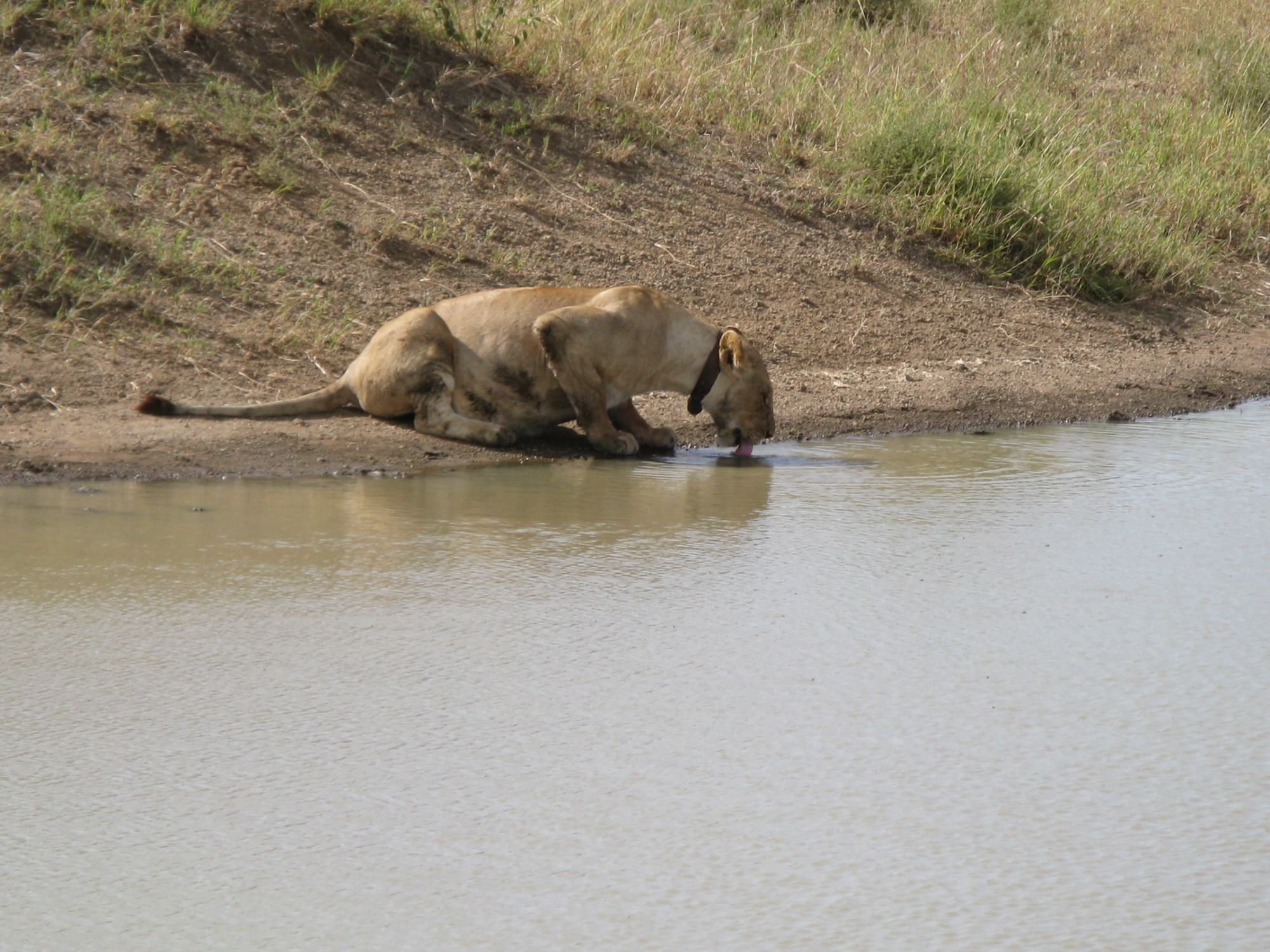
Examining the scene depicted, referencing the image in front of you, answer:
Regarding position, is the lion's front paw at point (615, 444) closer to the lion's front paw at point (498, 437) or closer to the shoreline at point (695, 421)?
the shoreline at point (695, 421)

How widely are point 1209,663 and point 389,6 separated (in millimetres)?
8137

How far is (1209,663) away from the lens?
14.1ft

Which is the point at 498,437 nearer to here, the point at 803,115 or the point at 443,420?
the point at 443,420

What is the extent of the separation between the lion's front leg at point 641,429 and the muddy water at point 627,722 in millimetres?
1214

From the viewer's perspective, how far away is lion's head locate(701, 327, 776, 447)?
24.2 feet

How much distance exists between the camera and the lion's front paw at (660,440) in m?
7.48

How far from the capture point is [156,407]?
23.4 feet

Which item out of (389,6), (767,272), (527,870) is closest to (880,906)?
(527,870)

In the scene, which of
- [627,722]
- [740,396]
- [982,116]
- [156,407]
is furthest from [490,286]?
[627,722]

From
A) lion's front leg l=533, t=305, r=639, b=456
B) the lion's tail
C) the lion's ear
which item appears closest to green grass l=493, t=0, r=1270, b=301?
the lion's ear

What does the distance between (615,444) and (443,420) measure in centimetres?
78

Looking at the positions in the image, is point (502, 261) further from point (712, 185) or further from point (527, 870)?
point (527, 870)

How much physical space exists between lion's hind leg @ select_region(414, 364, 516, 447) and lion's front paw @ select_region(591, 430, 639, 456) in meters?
0.41

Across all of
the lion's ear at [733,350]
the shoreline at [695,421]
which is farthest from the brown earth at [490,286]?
the lion's ear at [733,350]
